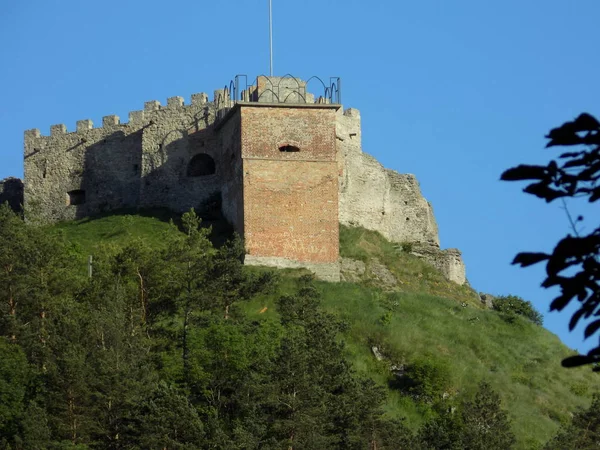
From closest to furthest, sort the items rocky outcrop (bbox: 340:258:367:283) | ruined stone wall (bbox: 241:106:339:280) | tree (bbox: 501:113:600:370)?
tree (bbox: 501:113:600:370), ruined stone wall (bbox: 241:106:339:280), rocky outcrop (bbox: 340:258:367:283)

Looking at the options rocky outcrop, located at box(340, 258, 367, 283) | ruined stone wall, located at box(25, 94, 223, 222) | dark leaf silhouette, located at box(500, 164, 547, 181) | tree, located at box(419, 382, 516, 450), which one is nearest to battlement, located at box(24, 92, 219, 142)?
ruined stone wall, located at box(25, 94, 223, 222)

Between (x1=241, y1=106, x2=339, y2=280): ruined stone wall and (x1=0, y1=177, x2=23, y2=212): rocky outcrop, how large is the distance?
15.5 m

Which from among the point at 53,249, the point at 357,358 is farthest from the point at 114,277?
the point at 357,358

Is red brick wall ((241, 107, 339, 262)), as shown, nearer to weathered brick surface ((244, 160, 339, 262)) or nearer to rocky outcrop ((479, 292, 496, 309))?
weathered brick surface ((244, 160, 339, 262))

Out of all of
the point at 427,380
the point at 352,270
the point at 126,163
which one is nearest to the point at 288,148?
the point at 352,270

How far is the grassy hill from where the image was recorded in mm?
36375

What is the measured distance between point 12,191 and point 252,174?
16633mm

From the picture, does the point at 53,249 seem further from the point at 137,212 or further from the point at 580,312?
the point at 580,312

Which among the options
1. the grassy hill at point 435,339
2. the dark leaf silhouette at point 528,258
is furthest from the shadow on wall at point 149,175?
the dark leaf silhouette at point 528,258

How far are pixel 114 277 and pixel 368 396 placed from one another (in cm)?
855

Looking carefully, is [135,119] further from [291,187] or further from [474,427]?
[474,427]

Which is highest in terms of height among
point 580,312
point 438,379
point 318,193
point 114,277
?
point 318,193

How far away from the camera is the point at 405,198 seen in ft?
158

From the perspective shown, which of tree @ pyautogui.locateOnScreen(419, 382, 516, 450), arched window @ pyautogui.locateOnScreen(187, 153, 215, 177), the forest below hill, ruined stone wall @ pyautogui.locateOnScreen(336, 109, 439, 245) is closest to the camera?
the forest below hill
